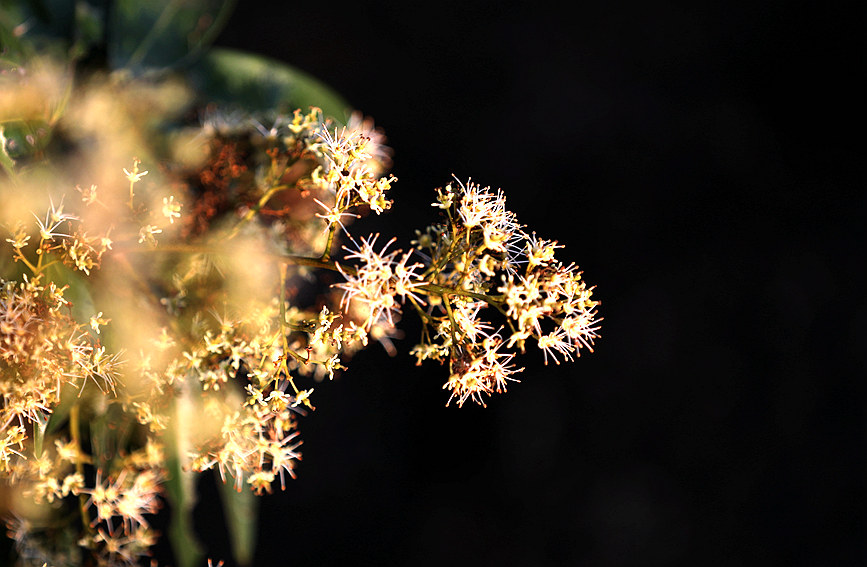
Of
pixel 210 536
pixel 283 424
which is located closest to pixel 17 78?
pixel 283 424

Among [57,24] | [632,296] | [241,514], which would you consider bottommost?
[241,514]

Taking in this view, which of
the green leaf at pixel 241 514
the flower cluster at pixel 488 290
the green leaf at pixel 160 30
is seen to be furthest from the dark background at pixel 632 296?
the flower cluster at pixel 488 290

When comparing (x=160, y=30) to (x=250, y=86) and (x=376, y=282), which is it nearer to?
(x=250, y=86)

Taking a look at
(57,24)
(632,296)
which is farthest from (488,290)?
(632,296)

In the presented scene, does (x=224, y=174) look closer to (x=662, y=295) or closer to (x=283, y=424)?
(x=283, y=424)

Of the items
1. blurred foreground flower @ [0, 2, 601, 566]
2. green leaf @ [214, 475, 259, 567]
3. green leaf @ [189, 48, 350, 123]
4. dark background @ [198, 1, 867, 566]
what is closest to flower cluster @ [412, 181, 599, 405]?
blurred foreground flower @ [0, 2, 601, 566]

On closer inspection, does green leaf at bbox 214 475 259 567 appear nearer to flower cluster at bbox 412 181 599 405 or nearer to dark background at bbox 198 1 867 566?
flower cluster at bbox 412 181 599 405

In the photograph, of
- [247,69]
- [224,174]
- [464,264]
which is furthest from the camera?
[247,69]
